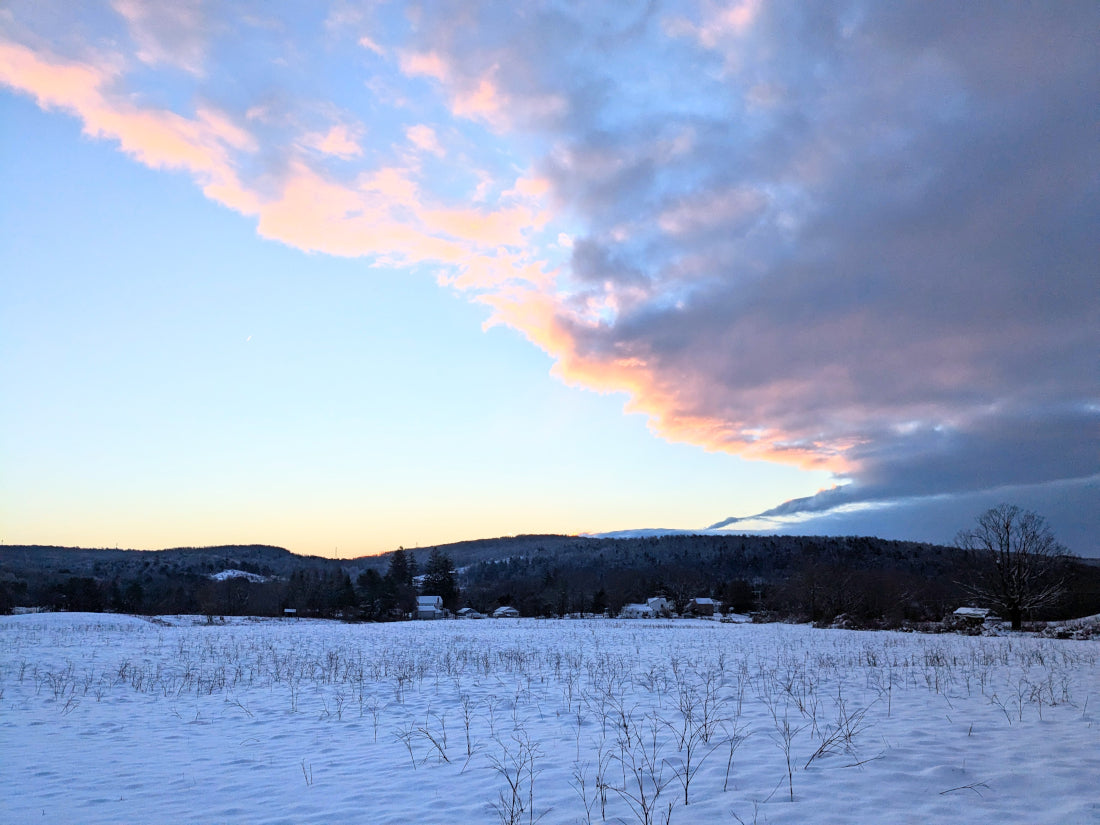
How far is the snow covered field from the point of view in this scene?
5.62 meters

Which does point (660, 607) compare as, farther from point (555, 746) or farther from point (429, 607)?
point (555, 746)

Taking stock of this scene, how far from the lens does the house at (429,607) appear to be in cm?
9394

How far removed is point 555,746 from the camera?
797 cm

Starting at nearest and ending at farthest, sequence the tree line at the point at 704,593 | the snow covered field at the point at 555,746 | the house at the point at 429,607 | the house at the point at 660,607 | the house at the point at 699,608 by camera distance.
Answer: the snow covered field at the point at 555,746 < the tree line at the point at 704,593 < the house at the point at 429,607 < the house at the point at 660,607 < the house at the point at 699,608

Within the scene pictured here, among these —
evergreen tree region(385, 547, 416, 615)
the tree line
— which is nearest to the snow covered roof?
the tree line

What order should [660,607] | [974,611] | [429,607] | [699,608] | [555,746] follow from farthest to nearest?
[699,608] < [660,607] < [429,607] < [974,611] < [555,746]

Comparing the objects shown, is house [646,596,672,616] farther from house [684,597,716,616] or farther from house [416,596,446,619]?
house [416,596,446,619]

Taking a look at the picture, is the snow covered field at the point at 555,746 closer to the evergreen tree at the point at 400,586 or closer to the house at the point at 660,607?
the evergreen tree at the point at 400,586

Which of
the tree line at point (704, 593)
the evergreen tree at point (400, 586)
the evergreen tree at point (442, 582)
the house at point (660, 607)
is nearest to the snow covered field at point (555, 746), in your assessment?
the tree line at point (704, 593)

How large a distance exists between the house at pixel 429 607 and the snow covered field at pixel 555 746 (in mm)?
82184

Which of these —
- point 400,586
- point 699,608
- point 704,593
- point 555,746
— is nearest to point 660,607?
point 699,608

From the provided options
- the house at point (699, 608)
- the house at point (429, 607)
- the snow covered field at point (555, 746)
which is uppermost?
the snow covered field at point (555, 746)

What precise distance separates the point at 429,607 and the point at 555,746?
93124 mm

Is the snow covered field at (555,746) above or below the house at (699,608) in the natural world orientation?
above
